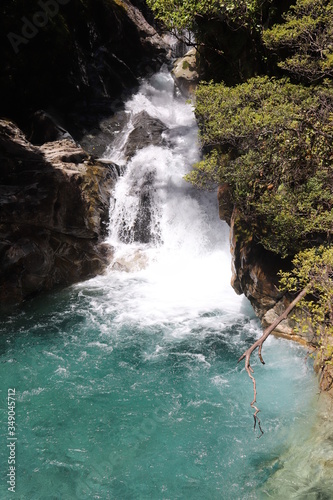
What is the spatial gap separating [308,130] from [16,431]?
10410mm

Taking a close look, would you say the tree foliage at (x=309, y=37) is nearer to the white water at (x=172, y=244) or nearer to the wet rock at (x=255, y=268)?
A: the wet rock at (x=255, y=268)

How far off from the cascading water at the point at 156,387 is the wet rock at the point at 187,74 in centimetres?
953

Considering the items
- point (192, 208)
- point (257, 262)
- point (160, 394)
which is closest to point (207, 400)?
point (160, 394)

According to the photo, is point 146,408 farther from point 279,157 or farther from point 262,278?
point 279,157

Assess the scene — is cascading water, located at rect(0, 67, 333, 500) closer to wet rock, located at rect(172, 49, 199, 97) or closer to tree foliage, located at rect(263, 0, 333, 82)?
tree foliage, located at rect(263, 0, 333, 82)

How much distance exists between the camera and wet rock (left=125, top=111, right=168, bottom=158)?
2077 centimetres

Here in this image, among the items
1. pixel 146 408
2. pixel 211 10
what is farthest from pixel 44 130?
pixel 146 408

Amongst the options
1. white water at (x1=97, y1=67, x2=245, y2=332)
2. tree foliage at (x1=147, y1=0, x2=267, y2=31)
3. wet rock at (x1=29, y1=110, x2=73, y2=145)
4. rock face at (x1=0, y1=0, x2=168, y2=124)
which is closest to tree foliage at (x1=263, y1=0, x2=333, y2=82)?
tree foliage at (x1=147, y1=0, x2=267, y2=31)

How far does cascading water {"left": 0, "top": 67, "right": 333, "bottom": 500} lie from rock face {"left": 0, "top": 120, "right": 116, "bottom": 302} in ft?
3.04

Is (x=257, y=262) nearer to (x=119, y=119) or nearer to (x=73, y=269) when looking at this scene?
(x=73, y=269)

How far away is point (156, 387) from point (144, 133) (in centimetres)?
1608

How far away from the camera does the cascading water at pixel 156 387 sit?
726 cm

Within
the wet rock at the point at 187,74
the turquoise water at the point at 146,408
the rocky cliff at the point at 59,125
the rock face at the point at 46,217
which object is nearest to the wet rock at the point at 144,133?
the rocky cliff at the point at 59,125

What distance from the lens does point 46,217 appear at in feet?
51.3
